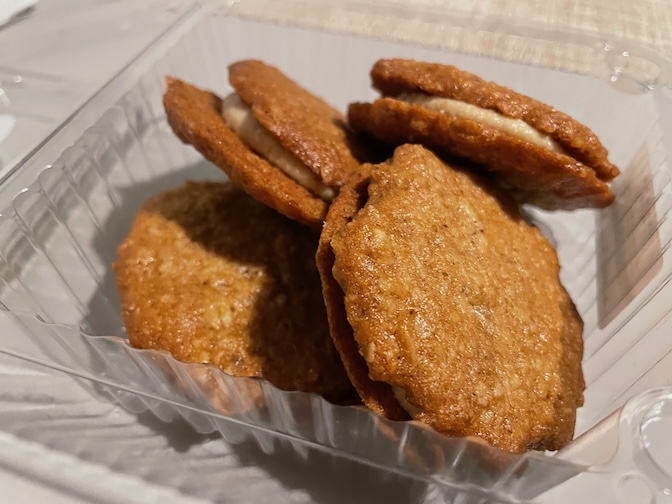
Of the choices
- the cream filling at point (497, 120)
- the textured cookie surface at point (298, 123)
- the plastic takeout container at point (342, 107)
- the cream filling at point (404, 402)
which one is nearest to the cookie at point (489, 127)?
the cream filling at point (497, 120)

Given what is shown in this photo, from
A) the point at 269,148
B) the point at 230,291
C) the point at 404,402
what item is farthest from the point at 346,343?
the point at 269,148

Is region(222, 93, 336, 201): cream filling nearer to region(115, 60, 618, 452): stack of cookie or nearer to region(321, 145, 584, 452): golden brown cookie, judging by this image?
region(115, 60, 618, 452): stack of cookie

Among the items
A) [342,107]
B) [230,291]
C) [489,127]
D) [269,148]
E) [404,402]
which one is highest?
[489,127]

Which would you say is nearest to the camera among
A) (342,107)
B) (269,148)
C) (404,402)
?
(404,402)

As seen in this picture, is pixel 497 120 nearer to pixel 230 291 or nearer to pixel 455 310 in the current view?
pixel 455 310

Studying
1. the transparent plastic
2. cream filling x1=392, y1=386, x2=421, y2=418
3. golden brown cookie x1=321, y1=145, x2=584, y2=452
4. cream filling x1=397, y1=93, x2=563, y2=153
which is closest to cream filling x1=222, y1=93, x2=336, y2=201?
golden brown cookie x1=321, y1=145, x2=584, y2=452

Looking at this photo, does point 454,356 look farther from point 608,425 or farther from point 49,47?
point 49,47

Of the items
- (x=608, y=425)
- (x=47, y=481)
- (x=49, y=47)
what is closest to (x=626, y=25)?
(x=608, y=425)
